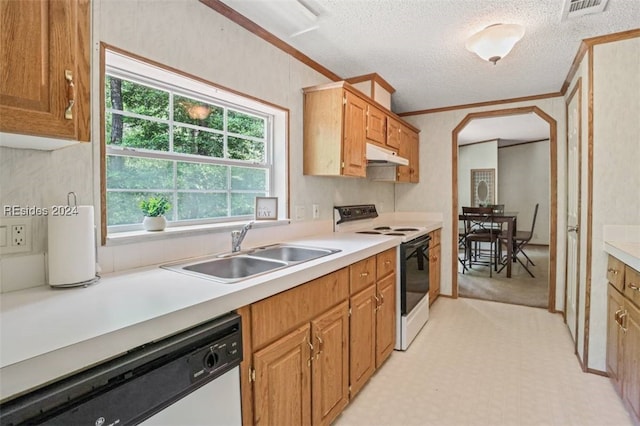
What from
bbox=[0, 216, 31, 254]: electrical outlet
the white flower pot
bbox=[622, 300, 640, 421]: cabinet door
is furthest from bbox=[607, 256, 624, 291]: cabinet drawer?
bbox=[0, 216, 31, 254]: electrical outlet

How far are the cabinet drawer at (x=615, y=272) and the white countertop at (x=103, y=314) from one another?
184cm

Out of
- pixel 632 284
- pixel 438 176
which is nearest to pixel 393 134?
pixel 438 176

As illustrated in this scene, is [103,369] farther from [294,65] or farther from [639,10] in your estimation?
[639,10]

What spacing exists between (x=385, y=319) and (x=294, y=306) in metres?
1.16

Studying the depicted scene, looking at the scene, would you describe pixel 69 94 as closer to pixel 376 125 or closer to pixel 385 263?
pixel 385 263

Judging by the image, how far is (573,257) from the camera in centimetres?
279

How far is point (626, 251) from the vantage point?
1.79 meters

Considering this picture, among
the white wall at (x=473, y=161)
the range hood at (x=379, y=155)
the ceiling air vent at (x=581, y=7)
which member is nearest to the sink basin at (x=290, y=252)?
the range hood at (x=379, y=155)

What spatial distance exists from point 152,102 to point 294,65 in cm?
112

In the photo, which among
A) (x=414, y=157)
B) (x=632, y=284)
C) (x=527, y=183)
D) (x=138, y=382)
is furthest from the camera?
(x=527, y=183)

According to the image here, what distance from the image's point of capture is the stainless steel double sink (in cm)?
155

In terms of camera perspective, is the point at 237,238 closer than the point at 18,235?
No

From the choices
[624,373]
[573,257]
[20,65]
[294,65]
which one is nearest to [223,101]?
[294,65]

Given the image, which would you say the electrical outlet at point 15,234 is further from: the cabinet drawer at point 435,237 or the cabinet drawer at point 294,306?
the cabinet drawer at point 435,237
